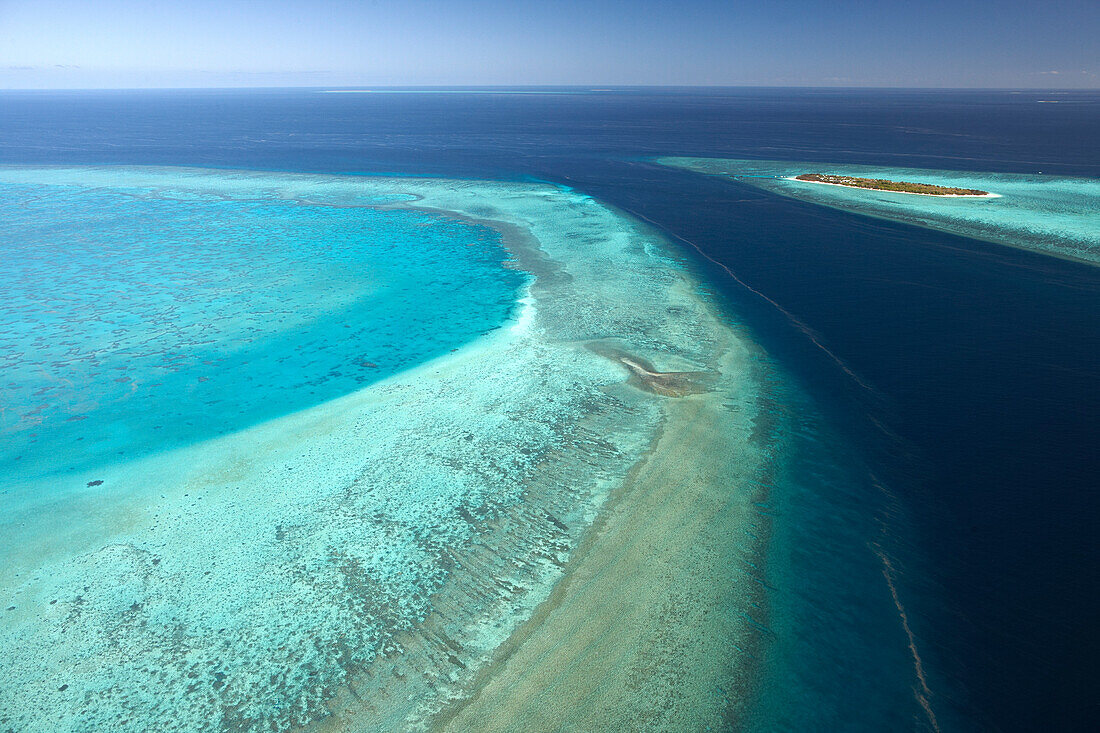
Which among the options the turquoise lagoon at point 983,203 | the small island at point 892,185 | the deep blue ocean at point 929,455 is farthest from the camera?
the small island at point 892,185

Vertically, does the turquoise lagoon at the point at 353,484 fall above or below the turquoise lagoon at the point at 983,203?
below

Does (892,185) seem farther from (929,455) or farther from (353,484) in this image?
(353,484)

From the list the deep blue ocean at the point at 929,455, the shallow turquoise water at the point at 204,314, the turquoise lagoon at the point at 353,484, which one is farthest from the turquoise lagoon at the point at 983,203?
the shallow turquoise water at the point at 204,314

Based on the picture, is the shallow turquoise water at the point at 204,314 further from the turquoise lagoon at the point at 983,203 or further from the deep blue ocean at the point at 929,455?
the turquoise lagoon at the point at 983,203

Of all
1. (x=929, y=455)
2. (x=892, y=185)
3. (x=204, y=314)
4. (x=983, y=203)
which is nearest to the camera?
(x=929, y=455)

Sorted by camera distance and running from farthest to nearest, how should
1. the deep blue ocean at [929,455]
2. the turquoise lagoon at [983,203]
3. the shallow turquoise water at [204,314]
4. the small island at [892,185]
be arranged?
the small island at [892,185] → the turquoise lagoon at [983,203] → the shallow turquoise water at [204,314] → the deep blue ocean at [929,455]

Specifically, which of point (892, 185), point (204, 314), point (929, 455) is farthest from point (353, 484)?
point (892, 185)
